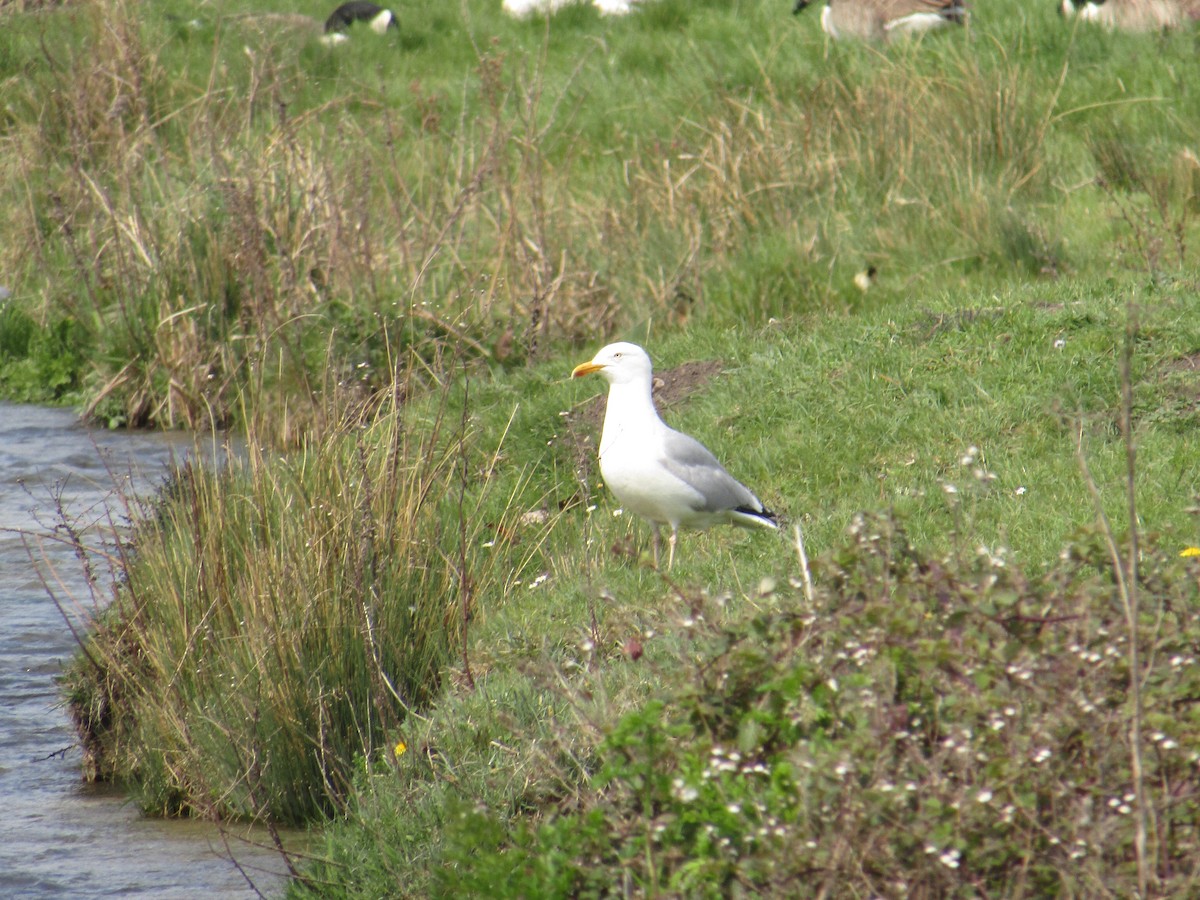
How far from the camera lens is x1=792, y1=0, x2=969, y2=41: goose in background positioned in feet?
41.5

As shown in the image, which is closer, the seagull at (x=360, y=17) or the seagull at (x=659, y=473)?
the seagull at (x=659, y=473)

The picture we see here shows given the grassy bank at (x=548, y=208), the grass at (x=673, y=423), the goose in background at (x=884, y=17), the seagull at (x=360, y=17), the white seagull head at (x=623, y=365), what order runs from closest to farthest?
the grass at (x=673, y=423), the white seagull head at (x=623, y=365), the grassy bank at (x=548, y=208), the goose in background at (x=884, y=17), the seagull at (x=360, y=17)

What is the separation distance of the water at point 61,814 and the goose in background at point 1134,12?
796 centimetres

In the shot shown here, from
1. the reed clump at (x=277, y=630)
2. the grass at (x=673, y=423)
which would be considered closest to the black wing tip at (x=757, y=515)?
the grass at (x=673, y=423)

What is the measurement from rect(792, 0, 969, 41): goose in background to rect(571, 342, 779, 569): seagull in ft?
24.1

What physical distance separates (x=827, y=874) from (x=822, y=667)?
0.41 m

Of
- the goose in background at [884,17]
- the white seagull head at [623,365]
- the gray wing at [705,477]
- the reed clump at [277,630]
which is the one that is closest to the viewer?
the reed clump at [277,630]

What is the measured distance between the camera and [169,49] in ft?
45.3

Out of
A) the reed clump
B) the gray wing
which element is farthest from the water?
the gray wing

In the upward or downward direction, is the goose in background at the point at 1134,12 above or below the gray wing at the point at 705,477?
above

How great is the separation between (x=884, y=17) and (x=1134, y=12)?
1908mm

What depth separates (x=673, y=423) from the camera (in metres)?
7.04

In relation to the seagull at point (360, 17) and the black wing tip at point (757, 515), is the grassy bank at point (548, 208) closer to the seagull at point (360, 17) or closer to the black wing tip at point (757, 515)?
the black wing tip at point (757, 515)

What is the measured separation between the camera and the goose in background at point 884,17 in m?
12.6
